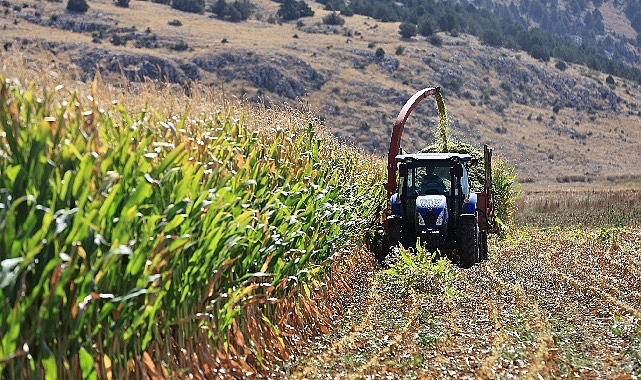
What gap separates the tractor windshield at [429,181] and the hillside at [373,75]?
39.6 m

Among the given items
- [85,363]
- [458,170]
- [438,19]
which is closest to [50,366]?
[85,363]

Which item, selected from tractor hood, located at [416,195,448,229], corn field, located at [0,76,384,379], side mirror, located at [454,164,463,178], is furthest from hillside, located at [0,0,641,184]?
corn field, located at [0,76,384,379]

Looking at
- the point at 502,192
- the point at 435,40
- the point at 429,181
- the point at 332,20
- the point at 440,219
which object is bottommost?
the point at 502,192

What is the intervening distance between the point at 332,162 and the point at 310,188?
2.96 m

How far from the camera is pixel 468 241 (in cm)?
1334

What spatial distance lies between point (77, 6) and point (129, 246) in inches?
2648

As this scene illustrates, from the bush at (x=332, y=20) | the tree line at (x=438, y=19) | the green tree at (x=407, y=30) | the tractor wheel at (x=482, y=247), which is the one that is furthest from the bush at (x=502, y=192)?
the bush at (x=332, y=20)

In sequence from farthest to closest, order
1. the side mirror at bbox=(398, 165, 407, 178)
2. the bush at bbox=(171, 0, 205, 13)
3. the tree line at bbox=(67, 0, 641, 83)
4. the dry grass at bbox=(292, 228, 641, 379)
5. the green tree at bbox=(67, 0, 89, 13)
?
the tree line at bbox=(67, 0, 641, 83) < the bush at bbox=(171, 0, 205, 13) < the green tree at bbox=(67, 0, 89, 13) < the side mirror at bbox=(398, 165, 407, 178) < the dry grass at bbox=(292, 228, 641, 379)

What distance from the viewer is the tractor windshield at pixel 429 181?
560 inches

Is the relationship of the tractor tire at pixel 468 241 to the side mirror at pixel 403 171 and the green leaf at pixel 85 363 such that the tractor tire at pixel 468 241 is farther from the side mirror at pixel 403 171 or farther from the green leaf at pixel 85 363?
the green leaf at pixel 85 363

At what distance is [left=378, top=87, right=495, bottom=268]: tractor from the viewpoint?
13328 mm

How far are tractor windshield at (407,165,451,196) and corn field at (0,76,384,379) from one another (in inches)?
276

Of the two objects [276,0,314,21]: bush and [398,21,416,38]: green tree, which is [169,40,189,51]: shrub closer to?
[276,0,314,21]: bush

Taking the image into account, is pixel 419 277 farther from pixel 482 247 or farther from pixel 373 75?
pixel 373 75
